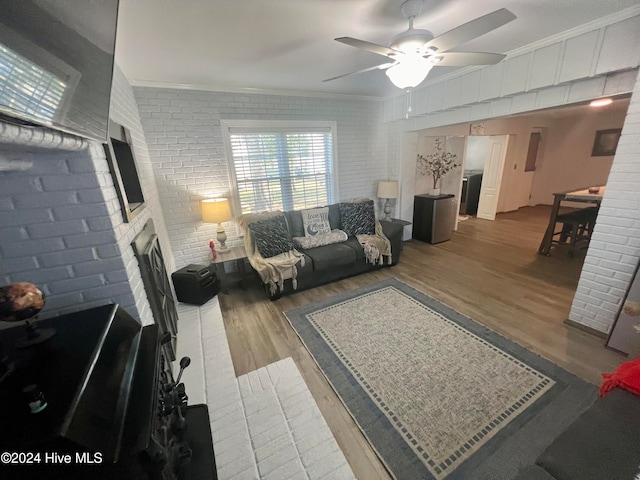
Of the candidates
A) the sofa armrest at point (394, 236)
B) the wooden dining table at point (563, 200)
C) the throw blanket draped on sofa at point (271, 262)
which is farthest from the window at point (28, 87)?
the wooden dining table at point (563, 200)

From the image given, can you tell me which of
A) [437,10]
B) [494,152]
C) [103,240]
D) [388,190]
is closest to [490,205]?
[494,152]

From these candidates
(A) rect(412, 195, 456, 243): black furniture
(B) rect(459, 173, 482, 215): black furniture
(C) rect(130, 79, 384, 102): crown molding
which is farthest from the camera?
(B) rect(459, 173, 482, 215): black furniture

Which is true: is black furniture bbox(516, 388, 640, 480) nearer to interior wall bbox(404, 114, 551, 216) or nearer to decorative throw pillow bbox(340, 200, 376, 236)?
decorative throw pillow bbox(340, 200, 376, 236)

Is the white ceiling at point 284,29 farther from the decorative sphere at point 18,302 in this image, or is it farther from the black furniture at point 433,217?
the black furniture at point 433,217

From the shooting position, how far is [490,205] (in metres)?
5.64

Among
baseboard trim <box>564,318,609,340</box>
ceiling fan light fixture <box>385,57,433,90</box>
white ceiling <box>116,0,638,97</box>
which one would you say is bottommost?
baseboard trim <box>564,318,609,340</box>

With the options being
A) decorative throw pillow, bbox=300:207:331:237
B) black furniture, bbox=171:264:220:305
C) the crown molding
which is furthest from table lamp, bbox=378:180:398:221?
black furniture, bbox=171:264:220:305

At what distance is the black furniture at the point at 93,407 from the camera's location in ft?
1.83

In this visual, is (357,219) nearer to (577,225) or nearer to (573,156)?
(577,225)

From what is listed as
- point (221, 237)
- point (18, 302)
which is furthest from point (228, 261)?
point (18, 302)

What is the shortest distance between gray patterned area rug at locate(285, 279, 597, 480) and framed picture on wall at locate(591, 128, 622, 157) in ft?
22.0

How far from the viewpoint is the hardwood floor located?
1746 mm

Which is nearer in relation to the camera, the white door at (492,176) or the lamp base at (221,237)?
the lamp base at (221,237)

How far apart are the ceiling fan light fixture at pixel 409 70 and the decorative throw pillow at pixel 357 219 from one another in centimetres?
211
